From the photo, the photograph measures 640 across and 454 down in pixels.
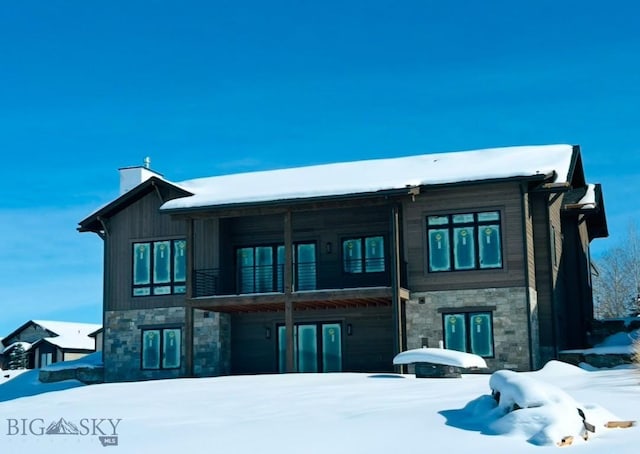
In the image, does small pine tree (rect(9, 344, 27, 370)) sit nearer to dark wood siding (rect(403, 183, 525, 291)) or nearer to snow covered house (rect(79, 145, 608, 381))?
snow covered house (rect(79, 145, 608, 381))

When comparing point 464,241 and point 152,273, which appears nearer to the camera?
point 464,241

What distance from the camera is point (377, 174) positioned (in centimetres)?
2980

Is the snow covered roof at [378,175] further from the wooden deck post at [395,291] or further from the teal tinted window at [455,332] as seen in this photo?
the teal tinted window at [455,332]

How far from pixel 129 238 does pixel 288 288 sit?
6.75 metres

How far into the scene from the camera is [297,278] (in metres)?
29.5

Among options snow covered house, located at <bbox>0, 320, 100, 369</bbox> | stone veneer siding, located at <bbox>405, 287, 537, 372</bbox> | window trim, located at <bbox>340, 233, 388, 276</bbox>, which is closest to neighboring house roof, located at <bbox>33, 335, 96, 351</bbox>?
snow covered house, located at <bbox>0, 320, 100, 369</bbox>

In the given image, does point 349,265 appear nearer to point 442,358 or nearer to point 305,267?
point 305,267

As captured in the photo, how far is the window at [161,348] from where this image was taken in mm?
30172

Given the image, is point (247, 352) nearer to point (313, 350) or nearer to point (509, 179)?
point (313, 350)

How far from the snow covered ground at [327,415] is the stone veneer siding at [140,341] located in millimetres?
4920

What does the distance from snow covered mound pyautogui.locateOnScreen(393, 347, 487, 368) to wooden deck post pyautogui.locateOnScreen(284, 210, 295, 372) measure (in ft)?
13.7

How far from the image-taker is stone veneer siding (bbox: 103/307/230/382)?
29469 millimetres

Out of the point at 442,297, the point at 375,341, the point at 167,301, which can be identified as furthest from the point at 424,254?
the point at 167,301

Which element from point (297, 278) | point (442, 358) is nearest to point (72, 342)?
point (297, 278)
